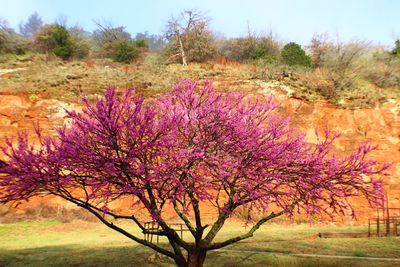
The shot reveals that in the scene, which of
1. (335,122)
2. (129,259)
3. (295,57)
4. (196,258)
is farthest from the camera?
(295,57)

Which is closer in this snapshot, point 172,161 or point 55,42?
point 172,161

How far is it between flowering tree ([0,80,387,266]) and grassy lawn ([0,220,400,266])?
378cm

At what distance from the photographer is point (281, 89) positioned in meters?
28.6

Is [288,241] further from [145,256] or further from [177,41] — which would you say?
[177,41]

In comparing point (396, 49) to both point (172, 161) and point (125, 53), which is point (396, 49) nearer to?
point (125, 53)

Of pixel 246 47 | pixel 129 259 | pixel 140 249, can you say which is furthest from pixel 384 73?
pixel 129 259

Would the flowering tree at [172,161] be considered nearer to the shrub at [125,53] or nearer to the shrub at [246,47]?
the shrub at [125,53]

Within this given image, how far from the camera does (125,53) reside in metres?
35.5

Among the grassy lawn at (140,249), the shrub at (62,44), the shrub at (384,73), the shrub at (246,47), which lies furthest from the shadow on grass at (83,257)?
the shrub at (246,47)

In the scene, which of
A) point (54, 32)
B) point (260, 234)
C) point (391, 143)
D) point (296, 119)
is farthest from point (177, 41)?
point (260, 234)

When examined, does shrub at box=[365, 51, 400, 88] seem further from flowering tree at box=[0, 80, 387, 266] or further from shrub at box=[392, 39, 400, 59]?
flowering tree at box=[0, 80, 387, 266]

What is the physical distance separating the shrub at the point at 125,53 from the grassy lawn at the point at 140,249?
65.6ft

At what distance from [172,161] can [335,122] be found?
2193cm

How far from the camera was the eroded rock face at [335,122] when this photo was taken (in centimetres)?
2425
